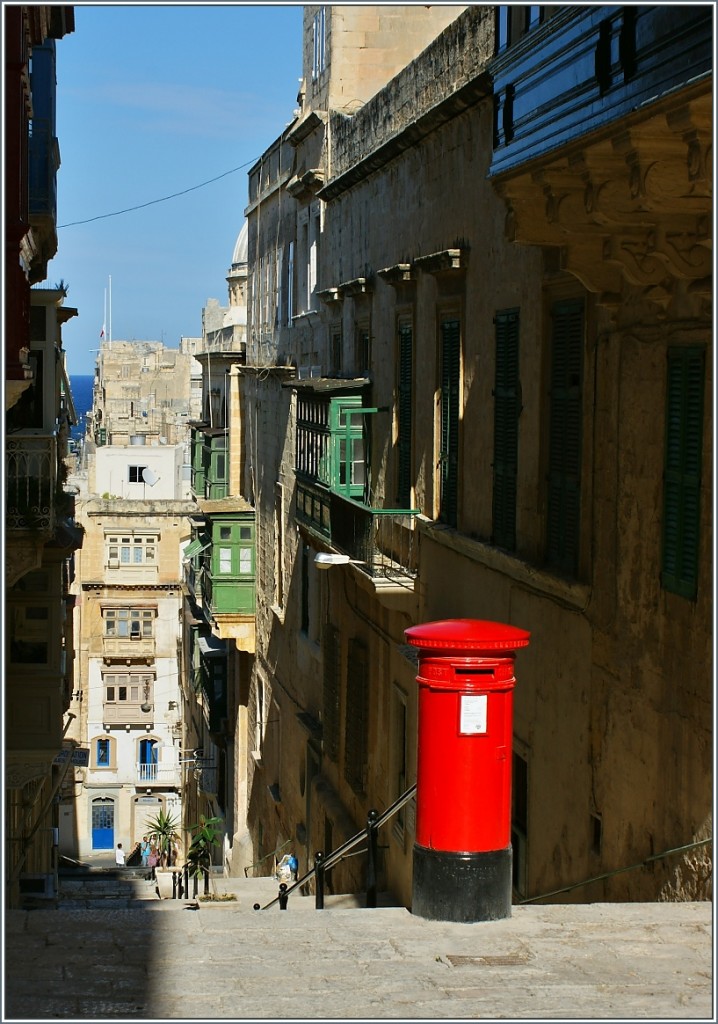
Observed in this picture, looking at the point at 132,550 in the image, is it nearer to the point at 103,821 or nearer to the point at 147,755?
the point at 147,755

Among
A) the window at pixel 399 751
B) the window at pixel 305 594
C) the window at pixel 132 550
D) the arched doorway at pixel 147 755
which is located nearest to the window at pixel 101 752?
the arched doorway at pixel 147 755

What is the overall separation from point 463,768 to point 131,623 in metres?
44.3

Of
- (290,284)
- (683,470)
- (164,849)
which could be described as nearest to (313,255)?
(290,284)

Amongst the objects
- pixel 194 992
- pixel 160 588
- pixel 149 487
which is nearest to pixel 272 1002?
pixel 194 992

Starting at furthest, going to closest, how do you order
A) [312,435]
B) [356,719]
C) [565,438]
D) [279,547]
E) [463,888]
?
[279,547], [312,435], [356,719], [565,438], [463,888]

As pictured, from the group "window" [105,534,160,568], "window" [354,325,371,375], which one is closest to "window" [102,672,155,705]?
"window" [105,534,160,568]

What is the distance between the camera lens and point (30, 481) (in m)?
13.7

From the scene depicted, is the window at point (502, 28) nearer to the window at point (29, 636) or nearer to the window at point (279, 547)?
the window at point (29, 636)

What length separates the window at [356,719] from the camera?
16.3 metres

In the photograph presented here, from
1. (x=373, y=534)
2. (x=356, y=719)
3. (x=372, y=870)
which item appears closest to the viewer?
(x=372, y=870)

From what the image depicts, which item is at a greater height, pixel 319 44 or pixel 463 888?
pixel 319 44

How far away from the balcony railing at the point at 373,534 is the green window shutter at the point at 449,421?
93 cm

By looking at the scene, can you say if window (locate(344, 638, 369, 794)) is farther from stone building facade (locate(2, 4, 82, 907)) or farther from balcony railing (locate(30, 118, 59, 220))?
balcony railing (locate(30, 118, 59, 220))

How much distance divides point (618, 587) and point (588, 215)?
2.09 metres
